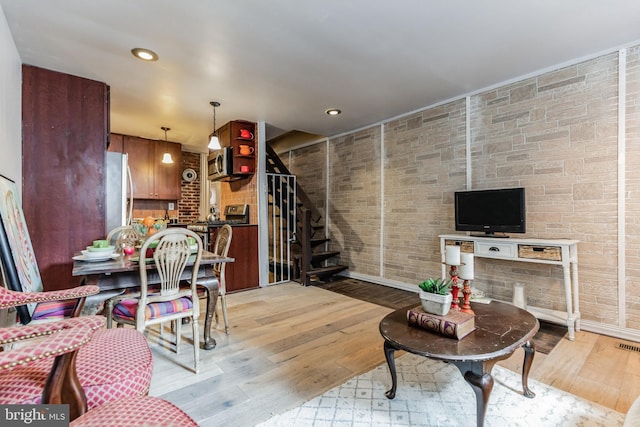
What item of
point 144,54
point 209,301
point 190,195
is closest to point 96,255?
point 209,301

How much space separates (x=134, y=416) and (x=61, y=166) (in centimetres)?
302

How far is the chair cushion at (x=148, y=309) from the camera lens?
196cm

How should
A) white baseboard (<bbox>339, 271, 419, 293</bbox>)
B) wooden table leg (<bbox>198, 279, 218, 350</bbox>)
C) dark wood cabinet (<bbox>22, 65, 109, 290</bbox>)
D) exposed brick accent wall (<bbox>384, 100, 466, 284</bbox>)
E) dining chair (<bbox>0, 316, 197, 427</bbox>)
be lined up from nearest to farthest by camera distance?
1. dining chair (<bbox>0, 316, 197, 427</bbox>)
2. wooden table leg (<bbox>198, 279, 218, 350</bbox>)
3. dark wood cabinet (<bbox>22, 65, 109, 290</bbox>)
4. exposed brick accent wall (<bbox>384, 100, 466, 284</bbox>)
5. white baseboard (<bbox>339, 271, 419, 293</bbox>)

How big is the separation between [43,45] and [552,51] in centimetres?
441

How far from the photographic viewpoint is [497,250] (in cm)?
291

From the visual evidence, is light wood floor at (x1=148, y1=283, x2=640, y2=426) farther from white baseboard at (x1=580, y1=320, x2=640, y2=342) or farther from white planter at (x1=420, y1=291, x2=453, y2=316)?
white planter at (x1=420, y1=291, x2=453, y2=316)

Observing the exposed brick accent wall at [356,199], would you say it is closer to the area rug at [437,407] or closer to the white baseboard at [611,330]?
the white baseboard at [611,330]

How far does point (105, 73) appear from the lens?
115 inches

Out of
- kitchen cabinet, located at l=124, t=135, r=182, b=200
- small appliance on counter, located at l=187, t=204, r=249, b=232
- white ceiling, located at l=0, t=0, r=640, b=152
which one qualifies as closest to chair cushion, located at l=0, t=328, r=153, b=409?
white ceiling, located at l=0, t=0, r=640, b=152

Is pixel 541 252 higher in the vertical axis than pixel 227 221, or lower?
lower

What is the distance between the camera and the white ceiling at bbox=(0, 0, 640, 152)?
2025mm

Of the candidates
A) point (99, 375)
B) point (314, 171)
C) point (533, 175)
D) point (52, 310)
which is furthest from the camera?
point (314, 171)

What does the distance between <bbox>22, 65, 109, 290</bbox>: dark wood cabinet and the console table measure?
4030 mm

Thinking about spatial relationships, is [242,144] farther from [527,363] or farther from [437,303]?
[527,363]
